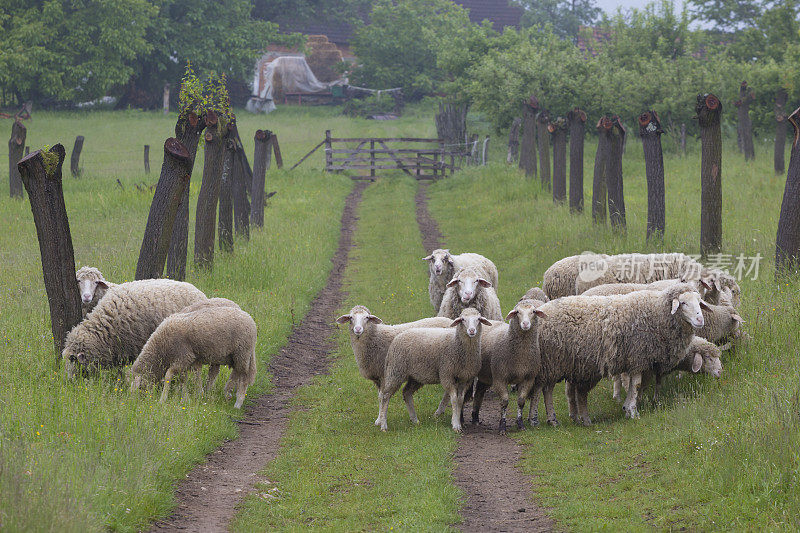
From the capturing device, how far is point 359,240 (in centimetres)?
1962

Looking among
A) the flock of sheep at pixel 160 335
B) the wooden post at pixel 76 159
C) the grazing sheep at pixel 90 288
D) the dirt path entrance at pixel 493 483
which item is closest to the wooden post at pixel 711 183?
the dirt path entrance at pixel 493 483

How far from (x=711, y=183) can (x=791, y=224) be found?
70.4 inches

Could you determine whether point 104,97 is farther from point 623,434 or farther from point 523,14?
point 623,434

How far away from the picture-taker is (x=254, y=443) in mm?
7781

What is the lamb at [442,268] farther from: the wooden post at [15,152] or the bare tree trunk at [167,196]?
the wooden post at [15,152]

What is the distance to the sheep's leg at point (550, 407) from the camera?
8.37 metres

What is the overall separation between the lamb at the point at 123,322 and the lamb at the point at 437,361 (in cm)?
270

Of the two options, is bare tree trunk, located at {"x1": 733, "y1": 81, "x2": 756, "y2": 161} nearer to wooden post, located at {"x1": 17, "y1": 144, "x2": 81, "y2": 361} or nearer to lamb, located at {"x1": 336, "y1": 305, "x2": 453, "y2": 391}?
lamb, located at {"x1": 336, "y1": 305, "x2": 453, "y2": 391}

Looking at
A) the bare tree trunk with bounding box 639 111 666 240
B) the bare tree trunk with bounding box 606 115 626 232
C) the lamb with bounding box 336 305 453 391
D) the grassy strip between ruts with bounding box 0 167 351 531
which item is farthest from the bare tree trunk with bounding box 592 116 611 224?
the lamb with bounding box 336 305 453 391

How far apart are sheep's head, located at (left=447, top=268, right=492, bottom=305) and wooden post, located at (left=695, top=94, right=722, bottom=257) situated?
3.84 m

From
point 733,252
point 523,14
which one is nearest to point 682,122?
point 733,252

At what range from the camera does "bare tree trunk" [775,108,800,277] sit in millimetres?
10117

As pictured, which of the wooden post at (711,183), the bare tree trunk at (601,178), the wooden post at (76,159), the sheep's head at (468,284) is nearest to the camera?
the sheep's head at (468,284)

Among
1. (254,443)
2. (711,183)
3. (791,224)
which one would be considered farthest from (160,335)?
(711,183)
